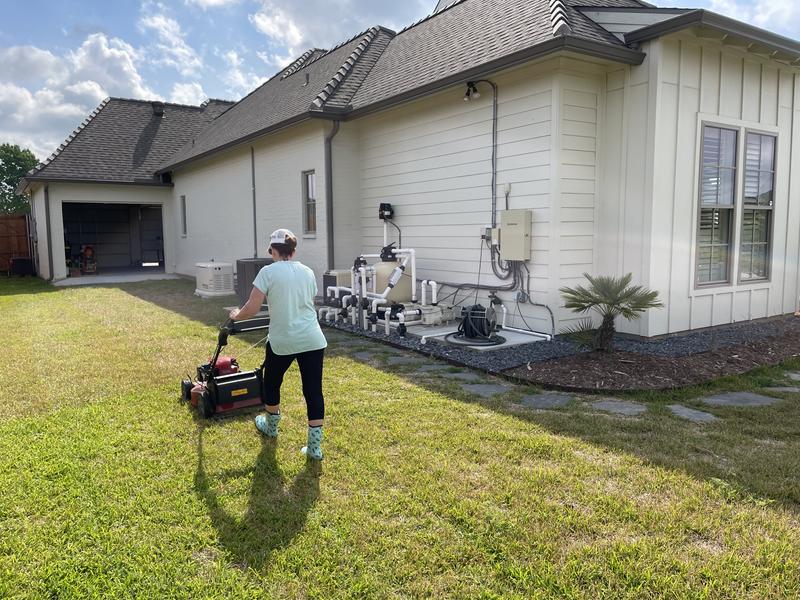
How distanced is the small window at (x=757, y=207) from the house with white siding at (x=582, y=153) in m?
0.03

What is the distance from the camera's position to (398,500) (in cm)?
325

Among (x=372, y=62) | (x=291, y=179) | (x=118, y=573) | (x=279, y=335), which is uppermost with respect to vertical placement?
(x=372, y=62)

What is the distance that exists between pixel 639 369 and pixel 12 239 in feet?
68.6

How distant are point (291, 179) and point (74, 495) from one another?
938 centimetres

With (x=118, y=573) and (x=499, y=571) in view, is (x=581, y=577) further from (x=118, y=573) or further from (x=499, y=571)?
(x=118, y=573)

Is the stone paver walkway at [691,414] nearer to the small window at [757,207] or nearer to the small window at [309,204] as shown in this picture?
the small window at [757,207]

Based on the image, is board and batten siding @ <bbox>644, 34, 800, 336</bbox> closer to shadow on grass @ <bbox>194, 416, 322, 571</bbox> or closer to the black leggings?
the black leggings

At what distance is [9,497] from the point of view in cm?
330

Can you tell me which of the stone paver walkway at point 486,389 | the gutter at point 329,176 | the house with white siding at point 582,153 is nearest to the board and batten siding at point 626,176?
the house with white siding at point 582,153

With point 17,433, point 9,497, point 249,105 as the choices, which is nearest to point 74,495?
point 9,497

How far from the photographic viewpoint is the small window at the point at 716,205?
7.65m

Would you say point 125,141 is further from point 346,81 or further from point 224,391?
point 224,391

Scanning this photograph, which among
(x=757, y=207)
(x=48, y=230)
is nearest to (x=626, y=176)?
(x=757, y=207)

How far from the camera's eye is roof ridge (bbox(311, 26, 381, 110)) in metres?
10.7
